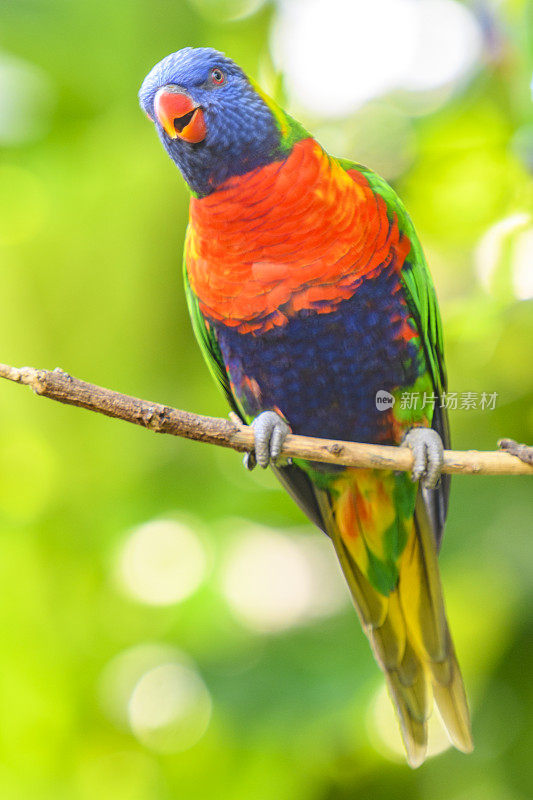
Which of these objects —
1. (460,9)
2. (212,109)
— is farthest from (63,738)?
(460,9)

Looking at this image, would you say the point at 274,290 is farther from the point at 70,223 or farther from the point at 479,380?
the point at 70,223

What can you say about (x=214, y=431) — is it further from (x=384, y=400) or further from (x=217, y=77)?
(x=217, y=77)

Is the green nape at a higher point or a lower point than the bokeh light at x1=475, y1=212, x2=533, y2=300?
higher

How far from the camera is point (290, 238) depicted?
1.66 m

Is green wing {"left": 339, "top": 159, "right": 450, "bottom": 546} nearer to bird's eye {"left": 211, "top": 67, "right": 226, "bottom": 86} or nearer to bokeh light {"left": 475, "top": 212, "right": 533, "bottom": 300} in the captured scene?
bokeh light {"left": 475, "top": 212, "right": 533, "bottom": 300}

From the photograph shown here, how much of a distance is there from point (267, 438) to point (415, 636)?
2.41ft

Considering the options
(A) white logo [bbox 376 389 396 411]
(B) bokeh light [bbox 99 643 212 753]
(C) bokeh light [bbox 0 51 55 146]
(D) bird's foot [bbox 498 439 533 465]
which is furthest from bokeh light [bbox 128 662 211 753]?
(C) bokeh light [bbox 0 51 55 146]

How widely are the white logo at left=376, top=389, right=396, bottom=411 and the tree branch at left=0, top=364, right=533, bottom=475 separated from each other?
0.27 metres

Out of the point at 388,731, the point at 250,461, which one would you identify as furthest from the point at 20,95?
the point at 388,731

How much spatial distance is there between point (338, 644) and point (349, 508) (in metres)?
0.88

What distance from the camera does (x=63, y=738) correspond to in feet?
9.69

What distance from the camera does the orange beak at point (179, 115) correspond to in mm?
1560

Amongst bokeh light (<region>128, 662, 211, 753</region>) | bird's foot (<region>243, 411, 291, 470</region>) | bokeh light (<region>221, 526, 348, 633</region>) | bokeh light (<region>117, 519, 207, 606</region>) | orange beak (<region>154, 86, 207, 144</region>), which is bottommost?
bokeh light (<region>128, 662, 211, 753</region>)

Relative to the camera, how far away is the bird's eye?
1.67 metres
